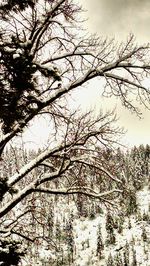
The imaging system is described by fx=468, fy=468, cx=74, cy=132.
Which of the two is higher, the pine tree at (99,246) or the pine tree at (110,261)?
the pine tree at (99,246)

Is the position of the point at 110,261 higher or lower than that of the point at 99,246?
lower

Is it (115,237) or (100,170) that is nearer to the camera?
(100,170)

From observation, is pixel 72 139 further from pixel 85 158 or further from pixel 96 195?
pixel 96 195

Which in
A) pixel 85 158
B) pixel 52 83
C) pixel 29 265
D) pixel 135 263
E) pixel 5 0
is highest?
pixel 135 263

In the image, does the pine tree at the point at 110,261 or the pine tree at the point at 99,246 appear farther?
the pine tree at the point at 99,246

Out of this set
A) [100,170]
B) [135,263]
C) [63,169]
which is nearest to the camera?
[63,169]

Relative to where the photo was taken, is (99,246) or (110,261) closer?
(110,261)

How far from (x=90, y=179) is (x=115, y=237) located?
168 metres

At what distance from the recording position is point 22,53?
7.16 m

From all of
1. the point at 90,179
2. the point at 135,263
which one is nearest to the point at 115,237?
the point at 135,263

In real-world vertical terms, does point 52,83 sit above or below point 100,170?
above

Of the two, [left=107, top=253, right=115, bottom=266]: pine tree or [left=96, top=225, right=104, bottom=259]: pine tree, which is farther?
[left=96, top=225, right=104, bottom=259]: pine tree

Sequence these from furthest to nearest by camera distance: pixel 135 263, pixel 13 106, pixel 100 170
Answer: pixel 135 263 → pixel 100 170 → pixel 13 106

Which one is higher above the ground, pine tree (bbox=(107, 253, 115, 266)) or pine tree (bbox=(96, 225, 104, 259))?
pine tree (bbox=(96, 225, 104, 259))
